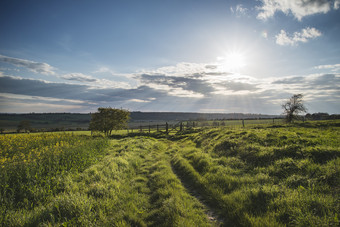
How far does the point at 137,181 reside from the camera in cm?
799

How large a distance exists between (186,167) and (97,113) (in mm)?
30489

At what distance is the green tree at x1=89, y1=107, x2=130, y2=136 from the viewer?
33.8 metres

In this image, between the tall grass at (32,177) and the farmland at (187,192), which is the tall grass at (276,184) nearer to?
the farmland at (187,192)

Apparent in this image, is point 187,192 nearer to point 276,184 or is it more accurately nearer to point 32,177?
point 276,184

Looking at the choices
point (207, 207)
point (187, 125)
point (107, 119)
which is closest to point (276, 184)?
point (207, 207)

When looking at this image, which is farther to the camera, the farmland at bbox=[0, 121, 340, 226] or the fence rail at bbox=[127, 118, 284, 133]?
the fence rail at bbox=[127, 118, 284, 133]

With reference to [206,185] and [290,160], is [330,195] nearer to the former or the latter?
[290,160]

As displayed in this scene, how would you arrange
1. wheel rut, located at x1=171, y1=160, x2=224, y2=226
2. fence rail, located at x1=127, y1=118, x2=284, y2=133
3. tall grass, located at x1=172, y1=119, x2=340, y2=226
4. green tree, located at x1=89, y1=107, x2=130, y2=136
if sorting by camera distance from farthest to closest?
fence rail, located at x1=127, y1=118, x2=284, y2=133 → green tree, located at x1=89, y1=107, x2=130, y2=136 → wheel rut, located at x1=171, y1=160, x2=224, y2=226 → tall grass, located at x1=172, y1=119, x2=340, y2=226

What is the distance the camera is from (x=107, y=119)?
113 feet

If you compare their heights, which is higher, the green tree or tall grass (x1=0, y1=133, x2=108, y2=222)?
the green tree

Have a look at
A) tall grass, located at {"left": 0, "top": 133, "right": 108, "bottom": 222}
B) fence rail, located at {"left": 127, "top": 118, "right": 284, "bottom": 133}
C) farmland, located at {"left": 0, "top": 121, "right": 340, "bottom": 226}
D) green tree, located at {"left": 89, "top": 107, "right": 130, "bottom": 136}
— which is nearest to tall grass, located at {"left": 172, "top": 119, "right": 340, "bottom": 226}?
farmland, located at {"left": 0, "top": 121, "right": 340, "bottom": 226}

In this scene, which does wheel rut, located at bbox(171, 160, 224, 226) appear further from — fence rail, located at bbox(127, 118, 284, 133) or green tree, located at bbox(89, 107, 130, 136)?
green tree, located at bbox(89, 107, 130, 136)

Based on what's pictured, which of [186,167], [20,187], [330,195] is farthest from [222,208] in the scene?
[20,187]

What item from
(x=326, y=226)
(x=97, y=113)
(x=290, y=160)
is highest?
(x=97, y=113)
